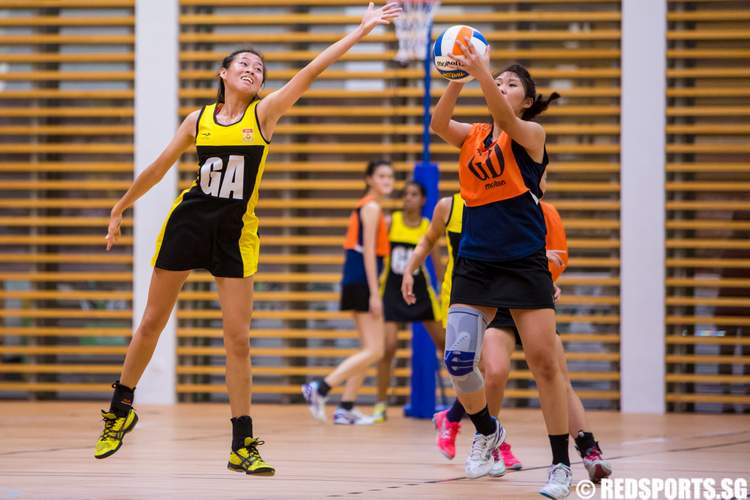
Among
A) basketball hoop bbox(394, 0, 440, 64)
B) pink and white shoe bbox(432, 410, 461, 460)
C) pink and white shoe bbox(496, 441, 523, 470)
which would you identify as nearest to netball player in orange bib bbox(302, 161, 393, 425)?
basketball hoop bbox(394, 0, 440, 64)

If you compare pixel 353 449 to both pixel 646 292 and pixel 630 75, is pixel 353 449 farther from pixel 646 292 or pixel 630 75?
pixel 630 75

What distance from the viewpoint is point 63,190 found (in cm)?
1081

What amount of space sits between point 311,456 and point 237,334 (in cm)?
161

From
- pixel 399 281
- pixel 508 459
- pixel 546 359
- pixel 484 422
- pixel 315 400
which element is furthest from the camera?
pixel 399 281

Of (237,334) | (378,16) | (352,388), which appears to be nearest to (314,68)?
(378,16)

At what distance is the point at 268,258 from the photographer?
34.0 feet

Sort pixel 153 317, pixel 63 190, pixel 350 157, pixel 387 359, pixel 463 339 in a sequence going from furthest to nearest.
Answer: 1. pixel 63 190
2. pixel 350 157
3. pixel 387 359
4. pixel 153 317
5. pixel 463 339

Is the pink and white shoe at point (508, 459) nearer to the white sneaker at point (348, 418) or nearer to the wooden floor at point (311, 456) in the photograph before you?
the wooden floor at point (311, 456)

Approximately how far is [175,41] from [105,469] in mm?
5871

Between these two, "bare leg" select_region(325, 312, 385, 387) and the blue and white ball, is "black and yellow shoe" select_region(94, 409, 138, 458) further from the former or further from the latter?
"bare leg" select_region(325, 312, 385, 387)

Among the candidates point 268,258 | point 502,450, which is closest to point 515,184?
point 502,450

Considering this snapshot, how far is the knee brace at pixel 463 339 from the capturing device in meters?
4.69

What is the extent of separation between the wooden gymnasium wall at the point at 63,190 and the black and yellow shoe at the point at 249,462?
595cm

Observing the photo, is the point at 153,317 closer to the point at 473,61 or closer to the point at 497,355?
the point at 497,355
